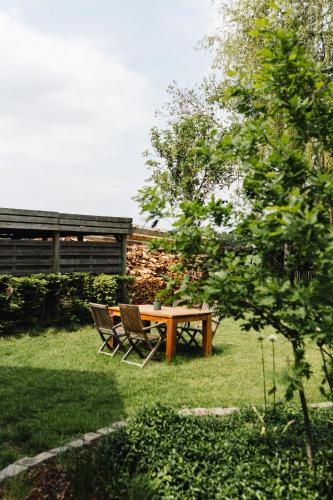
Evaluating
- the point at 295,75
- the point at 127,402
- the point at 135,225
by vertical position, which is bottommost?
the point at 127,402

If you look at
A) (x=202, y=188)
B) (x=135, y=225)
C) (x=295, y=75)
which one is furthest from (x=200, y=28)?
(x=295, y=75)

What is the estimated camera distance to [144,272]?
14.6 m

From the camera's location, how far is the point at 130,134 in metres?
12.8

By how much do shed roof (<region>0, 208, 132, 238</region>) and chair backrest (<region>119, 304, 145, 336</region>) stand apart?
4337mm

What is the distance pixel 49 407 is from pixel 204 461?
2625 millimetres

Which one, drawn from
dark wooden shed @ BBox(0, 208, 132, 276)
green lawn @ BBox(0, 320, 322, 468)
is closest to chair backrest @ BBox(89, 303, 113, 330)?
green lawn @ BBox(0, 320, 322, 468)

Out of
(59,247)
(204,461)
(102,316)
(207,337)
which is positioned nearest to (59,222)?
(59,247)

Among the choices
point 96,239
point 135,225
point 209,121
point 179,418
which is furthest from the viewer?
point 209,121

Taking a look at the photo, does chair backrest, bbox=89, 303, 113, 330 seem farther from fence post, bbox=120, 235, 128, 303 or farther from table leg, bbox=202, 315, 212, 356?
fence post, bbox=120, 235, 128, 303

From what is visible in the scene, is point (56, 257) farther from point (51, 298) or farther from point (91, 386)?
point (91, 386)

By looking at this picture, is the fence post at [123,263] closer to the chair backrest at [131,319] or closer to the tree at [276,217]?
the chair backrest at [131,319]

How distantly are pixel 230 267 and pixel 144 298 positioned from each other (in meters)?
11.8

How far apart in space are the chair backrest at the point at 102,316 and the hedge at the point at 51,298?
7.52ft

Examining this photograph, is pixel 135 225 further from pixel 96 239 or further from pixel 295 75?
pixel 295 75
